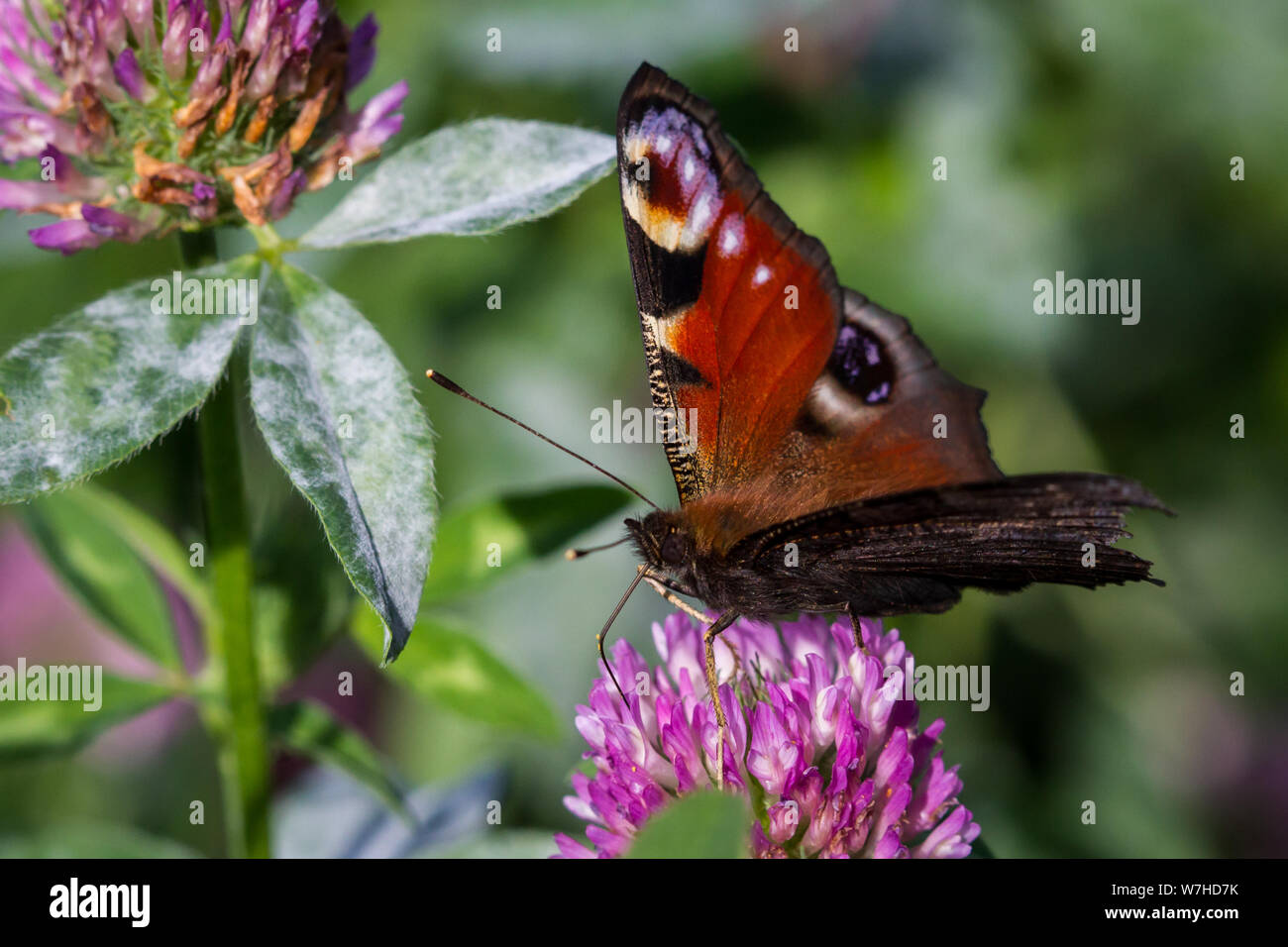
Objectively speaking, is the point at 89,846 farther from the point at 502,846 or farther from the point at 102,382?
the point at 102,382

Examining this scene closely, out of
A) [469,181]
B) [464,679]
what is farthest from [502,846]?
[469,181]

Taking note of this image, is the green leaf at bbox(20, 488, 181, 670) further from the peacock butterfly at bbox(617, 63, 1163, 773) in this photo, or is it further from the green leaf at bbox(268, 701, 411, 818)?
the peacock butterfly at bbox(617, 63, 1163, 773)

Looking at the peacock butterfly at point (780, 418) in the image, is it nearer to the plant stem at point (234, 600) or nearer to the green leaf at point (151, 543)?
the plant stem at point (234, 600)

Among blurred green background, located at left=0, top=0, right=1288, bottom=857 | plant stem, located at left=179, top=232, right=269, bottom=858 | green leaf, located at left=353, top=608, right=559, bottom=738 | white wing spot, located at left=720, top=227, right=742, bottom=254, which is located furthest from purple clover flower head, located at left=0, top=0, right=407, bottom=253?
blurred green background, located at left=0, top=0, right=1288, bottom=857

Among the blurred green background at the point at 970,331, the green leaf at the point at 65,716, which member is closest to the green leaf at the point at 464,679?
the green leaf at the point at 65,716
